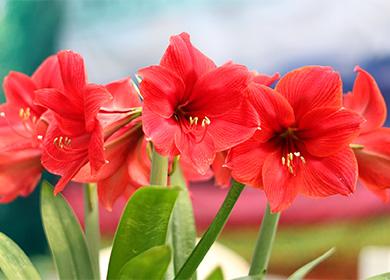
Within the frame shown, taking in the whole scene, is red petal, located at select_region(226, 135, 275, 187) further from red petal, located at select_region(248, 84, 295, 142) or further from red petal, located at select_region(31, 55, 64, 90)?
red petal, located at select_region(31, 55, 64, 90)

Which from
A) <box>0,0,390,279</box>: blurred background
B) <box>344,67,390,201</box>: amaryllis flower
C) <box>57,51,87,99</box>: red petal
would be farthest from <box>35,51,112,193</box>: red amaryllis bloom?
<box>0,0,390,279</box>: blurred background

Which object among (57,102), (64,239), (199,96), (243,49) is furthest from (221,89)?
(243,49)

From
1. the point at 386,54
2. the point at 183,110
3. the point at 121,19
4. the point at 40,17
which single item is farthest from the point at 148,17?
the point at 183,110

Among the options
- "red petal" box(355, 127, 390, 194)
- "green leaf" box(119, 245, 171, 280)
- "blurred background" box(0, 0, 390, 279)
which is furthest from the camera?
"blurred background" box(0, 0, 390, 279)

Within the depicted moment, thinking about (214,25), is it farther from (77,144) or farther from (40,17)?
(77,144)

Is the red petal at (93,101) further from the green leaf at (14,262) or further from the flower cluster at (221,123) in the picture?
the green leaf at (14,262)

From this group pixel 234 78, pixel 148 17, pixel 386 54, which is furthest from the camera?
pixel 148 17
